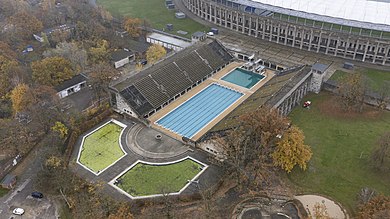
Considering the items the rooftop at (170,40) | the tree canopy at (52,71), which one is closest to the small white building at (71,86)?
the tree canopy at (52,71)

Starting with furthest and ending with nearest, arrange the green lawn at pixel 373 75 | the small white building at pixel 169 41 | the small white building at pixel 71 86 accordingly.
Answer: the small white building at pixel 169 41
the green lawn at pixel 373 75
the small white building at pixel 71 86

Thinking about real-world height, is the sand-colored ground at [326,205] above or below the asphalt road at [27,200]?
below

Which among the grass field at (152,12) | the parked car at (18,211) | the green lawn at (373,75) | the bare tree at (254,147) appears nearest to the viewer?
the parked car at (18,211)

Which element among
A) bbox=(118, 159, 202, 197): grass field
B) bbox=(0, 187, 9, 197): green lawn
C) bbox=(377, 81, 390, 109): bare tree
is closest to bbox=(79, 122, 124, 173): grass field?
bbox=(118, 159, 202, 197): grass field

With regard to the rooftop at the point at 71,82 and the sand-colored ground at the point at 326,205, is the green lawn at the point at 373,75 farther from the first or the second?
the rooftop at the point at 71,82

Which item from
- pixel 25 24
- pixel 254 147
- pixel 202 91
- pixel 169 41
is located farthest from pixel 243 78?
pixel 25 24

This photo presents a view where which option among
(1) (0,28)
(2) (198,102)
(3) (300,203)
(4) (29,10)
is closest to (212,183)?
(3) (300,203)

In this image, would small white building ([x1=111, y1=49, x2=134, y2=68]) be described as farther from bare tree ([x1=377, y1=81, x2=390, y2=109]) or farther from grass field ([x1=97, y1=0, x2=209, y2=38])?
bare tree ([x1=377, y1=81, x2=390, y2=109])

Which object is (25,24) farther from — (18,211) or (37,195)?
(18,211)
